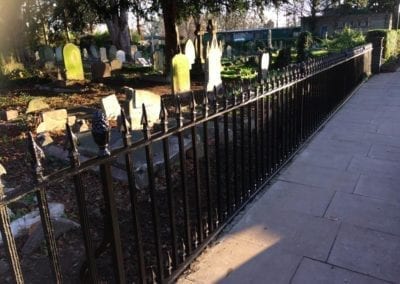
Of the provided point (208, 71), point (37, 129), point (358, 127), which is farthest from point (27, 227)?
point (208, 71)

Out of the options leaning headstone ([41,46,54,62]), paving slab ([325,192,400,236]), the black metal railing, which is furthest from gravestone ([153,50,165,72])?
paving slab ([325,192,400,236])

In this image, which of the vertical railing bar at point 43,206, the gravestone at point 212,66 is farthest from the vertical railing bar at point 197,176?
the gravestone at point 212,66

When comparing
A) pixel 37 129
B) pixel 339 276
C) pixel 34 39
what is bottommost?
pixel 339 276

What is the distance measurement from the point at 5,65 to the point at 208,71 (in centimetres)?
1227

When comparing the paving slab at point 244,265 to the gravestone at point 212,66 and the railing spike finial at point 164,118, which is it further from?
the gravestone at point 212,66

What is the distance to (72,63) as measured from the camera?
13.8 meters

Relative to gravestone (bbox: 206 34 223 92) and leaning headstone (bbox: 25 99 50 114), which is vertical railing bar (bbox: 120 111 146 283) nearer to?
leaning headstone (bbox: 25 99 50 114)

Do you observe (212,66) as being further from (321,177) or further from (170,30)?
(321,177)

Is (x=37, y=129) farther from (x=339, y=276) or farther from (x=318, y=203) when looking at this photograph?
(x=339, y=276)

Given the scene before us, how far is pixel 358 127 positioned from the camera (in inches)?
253

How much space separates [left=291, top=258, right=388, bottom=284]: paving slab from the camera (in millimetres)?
2653

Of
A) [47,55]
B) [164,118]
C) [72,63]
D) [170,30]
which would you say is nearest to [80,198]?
[164,118]

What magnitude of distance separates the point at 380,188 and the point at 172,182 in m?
2.25

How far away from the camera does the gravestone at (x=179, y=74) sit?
8.83m
